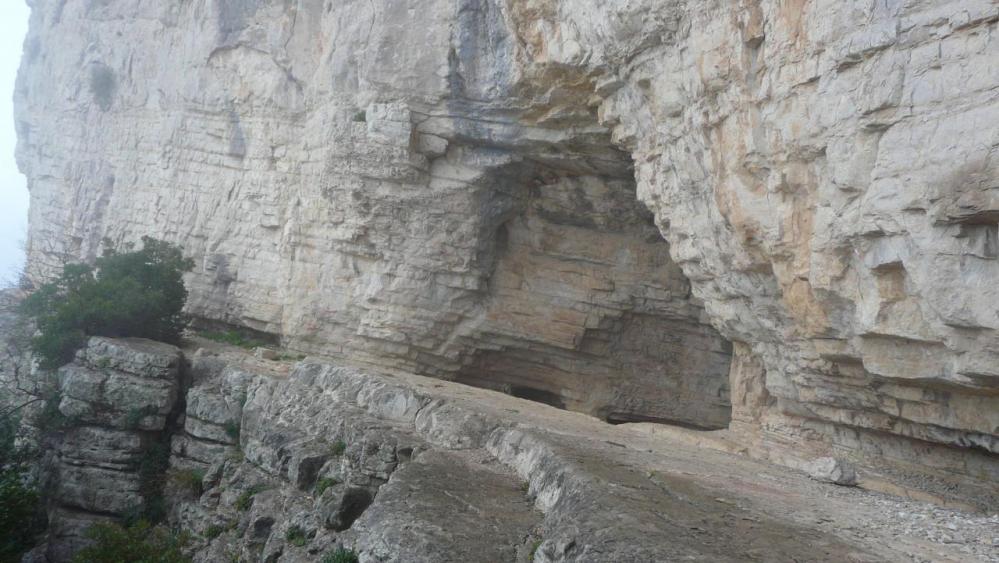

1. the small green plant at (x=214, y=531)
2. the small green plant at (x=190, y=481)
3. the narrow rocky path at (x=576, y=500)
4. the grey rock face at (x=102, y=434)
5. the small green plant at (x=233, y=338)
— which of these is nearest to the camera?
the narrow rocky path at (x=576, y=500)

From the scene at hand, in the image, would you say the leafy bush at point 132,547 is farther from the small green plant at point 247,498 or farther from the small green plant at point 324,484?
the small green plant at point 324,484

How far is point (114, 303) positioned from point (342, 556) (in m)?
10.8

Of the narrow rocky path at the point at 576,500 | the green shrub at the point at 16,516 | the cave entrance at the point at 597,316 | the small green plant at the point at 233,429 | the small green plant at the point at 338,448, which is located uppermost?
the cave entrance at the point at 597,316

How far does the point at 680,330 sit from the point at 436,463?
10126 millimetres

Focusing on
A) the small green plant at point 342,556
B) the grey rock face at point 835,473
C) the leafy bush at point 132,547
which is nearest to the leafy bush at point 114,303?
the leafy bush at point 132,547

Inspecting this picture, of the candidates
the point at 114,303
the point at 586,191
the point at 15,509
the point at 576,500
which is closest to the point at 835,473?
the point at 576,500

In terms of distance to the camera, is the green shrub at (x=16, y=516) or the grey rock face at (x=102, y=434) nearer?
the green shrub at (x=16, y=516)

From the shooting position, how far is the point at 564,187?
16031 millimetres

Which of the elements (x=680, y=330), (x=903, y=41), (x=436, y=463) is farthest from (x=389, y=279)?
(x=903, y=41)

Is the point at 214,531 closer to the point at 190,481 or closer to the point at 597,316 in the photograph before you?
the point at 190,481

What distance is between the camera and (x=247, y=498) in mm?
11125

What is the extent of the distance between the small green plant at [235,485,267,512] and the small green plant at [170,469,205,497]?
226 centimetres

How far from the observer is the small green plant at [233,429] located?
1342cm

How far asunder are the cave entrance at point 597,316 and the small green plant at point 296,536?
312 inches
